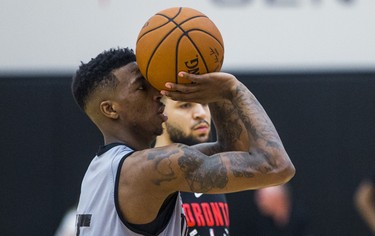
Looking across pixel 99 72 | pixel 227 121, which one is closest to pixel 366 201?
pixel 227 121

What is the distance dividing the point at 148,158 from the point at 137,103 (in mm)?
339

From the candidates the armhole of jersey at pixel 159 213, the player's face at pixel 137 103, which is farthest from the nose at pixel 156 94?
the armhole of jersey at pixel 159 213

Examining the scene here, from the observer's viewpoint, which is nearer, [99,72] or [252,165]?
[252,165]

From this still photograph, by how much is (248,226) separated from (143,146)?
399 centimetres

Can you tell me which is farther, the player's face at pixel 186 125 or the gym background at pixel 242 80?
the gym background at pixel 242 80

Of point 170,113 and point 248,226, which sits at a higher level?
point 170,113

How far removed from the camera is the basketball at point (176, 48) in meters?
3.48

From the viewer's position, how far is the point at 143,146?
3.77 meters

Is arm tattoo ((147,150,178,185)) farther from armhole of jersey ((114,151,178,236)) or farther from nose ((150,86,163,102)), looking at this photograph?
nose ((150,86,163,102))

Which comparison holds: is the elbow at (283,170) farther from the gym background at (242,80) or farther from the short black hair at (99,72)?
the gym background at (242,80)

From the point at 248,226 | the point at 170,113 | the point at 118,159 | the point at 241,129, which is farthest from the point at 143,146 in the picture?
the point at 248,226

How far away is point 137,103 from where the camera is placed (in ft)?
12.1

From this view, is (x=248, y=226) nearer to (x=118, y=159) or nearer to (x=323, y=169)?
(x=323, y=169)

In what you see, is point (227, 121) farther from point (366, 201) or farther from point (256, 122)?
point (366, 201)
